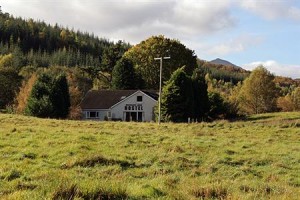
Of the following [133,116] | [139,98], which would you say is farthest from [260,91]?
[133,116]

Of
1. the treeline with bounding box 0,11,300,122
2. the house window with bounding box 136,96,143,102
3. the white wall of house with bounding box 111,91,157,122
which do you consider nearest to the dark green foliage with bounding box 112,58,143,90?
the treeline with bounding box 0,11,300,122

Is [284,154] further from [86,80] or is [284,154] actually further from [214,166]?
[86,80]

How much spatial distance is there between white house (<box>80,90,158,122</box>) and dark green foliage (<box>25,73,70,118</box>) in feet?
45.8

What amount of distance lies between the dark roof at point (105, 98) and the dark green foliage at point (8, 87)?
2045 cm

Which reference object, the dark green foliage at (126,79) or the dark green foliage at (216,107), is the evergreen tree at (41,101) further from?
the dark green foliage at (216,107)

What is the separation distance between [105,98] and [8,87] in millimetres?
25832

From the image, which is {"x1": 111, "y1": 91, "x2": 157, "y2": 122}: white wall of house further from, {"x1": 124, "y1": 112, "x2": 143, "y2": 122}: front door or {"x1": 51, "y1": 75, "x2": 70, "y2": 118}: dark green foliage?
{"x1": 51, "y1": 75, "x2": 70, "y2": 118}: dark green foliage

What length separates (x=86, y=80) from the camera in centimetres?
10219

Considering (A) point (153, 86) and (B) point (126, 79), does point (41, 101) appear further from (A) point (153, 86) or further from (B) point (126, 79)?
(A) point (153, 86)

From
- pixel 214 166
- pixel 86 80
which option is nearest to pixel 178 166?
pixel 214 166

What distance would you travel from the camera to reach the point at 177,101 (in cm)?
5519

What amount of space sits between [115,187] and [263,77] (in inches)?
3283

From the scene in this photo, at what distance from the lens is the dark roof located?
75062 millimetres

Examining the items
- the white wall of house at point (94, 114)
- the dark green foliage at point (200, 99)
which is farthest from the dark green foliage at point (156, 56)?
the dark green foliage at point (200, 99)
